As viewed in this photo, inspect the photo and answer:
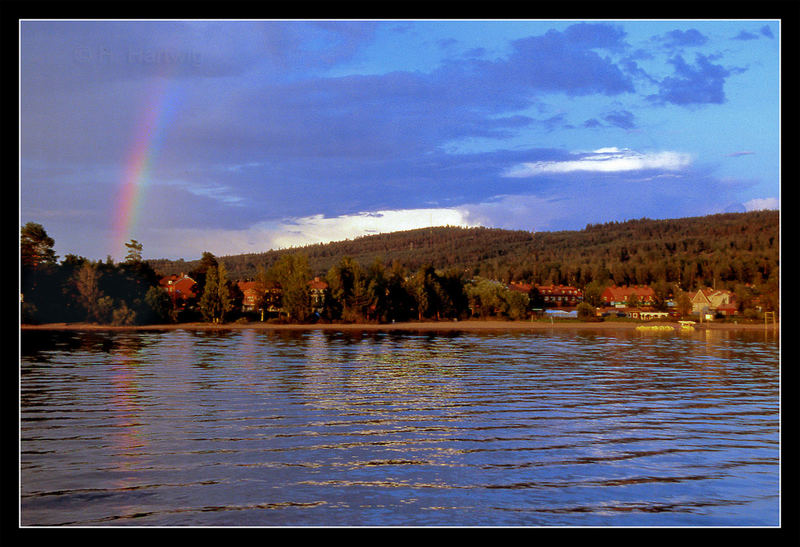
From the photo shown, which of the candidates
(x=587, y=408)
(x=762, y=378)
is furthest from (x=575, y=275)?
(x=587, y=408)

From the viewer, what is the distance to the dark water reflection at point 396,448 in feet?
39.1

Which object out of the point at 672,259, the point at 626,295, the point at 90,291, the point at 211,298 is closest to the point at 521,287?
the point at 626,295

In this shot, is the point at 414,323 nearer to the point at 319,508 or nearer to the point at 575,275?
the point at 575,275

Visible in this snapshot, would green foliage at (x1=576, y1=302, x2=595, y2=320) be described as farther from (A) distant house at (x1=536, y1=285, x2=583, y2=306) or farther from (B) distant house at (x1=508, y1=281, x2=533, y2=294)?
(A) distant house at (x1=536, y1=285, x2=583, y2=306)

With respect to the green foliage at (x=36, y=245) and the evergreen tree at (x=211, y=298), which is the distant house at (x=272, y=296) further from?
the green foliage at (x=36, y=245)

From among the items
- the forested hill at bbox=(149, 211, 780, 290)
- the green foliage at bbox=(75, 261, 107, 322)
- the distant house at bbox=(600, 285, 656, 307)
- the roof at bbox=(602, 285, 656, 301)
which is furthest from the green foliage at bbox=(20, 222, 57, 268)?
the roof at bbox=(602, 285, 656, 301)

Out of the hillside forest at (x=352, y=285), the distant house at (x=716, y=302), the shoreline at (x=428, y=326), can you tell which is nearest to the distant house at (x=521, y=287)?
the hillside forest at (x=352, y=285)

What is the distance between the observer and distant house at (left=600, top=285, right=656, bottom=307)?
130m

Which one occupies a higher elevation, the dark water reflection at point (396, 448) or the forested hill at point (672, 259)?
the forested hill at point (672, 259)

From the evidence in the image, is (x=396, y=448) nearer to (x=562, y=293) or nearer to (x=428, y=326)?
(x=428, y=326)

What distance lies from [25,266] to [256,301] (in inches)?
1390

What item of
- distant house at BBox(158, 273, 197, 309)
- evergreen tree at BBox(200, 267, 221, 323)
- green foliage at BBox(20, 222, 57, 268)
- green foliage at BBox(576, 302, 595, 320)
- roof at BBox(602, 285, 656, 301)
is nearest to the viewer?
green foliage at BBox(20, 222, 57, 268)

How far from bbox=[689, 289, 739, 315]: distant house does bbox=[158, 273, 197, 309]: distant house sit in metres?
85.5

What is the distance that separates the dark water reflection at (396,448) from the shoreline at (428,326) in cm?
6118
